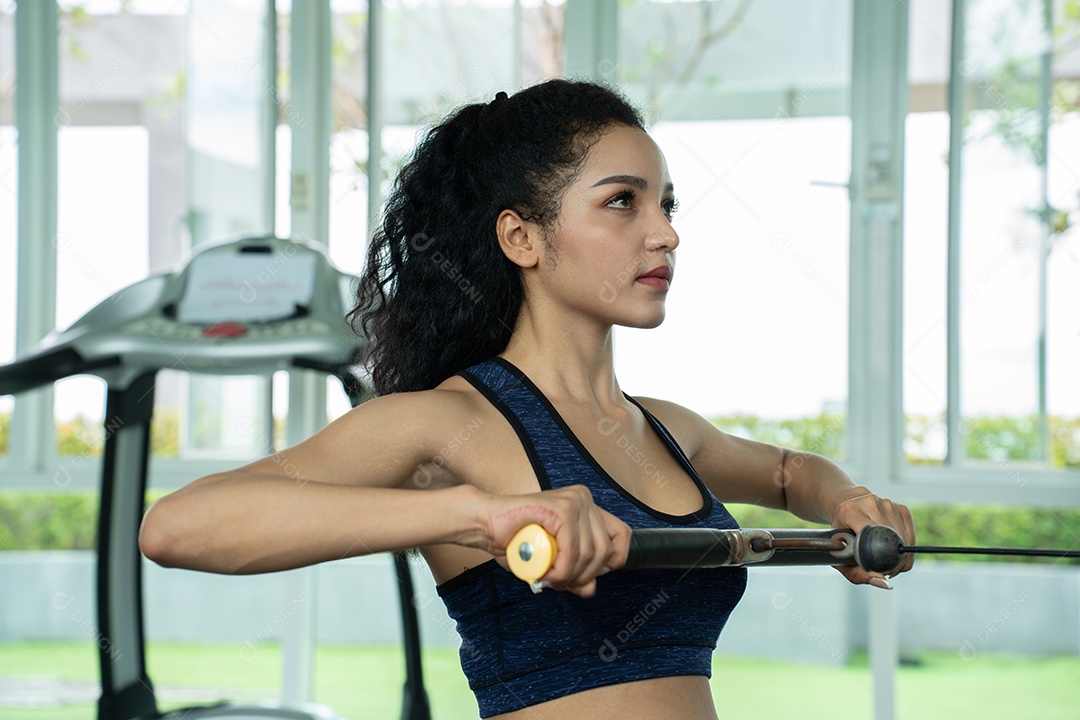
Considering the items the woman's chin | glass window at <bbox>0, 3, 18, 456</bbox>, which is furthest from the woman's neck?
glass window at <bbox>0, 3, 18, 456</bbox>

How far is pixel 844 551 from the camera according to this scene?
1.24 meters

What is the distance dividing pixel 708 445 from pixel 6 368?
5.37 feet

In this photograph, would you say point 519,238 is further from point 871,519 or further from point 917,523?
point 917,523

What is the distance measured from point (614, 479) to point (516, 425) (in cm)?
13

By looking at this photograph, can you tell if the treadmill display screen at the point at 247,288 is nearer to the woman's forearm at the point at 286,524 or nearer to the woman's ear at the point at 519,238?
the woman's ear at the point at 519,238

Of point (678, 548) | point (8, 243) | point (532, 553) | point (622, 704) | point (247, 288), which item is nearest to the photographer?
point (532, 553)

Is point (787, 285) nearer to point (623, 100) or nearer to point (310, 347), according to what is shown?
point (310, 347)

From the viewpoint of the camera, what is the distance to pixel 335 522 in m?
0.97

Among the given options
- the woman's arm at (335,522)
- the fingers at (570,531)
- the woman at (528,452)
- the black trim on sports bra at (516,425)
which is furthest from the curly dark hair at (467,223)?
the fingers at (570,531)

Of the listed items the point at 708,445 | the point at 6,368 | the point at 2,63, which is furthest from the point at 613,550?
the point at 2,63

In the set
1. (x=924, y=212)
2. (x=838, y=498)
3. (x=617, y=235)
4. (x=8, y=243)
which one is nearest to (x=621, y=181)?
(x=617, y=235)

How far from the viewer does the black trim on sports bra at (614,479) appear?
1245 mm

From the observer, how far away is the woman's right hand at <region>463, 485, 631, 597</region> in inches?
35.2

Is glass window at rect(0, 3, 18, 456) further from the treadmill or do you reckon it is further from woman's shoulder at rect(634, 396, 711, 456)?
woman's shoulder at rect(634, 396, 711, 456)
